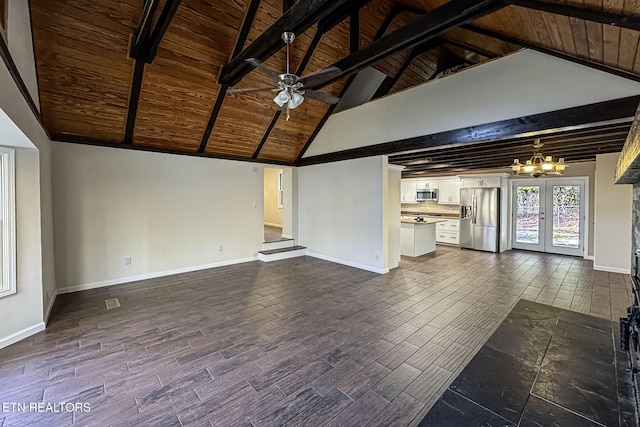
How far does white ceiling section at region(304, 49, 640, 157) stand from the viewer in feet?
10.2

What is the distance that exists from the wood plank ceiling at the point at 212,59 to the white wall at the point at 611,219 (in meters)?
0.71

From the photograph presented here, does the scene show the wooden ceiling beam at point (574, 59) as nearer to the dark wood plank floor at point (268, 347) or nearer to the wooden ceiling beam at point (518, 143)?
the wooden ceiling beam at point (518, 143)

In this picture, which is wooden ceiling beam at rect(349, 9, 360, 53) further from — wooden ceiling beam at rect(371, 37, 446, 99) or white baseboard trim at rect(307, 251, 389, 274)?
white baseboard trim at rect(307, 251, 389, 274)

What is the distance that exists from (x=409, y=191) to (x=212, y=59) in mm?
8010

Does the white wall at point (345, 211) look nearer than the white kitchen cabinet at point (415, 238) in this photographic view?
Yes

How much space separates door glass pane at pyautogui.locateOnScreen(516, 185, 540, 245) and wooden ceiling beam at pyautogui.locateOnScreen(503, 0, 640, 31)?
7.48m

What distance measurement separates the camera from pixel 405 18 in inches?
207

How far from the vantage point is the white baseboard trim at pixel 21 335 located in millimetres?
2786

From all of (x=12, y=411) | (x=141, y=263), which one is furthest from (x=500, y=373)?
(x=141, y=263)

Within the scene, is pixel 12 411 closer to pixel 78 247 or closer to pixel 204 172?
pixel 78 247

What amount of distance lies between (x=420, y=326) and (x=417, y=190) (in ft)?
23.4

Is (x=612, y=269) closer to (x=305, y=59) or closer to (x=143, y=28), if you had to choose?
(x=305, y=59)

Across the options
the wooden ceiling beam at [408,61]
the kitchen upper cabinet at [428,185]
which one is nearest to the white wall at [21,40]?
the wooden ceiling beam at [408,61]

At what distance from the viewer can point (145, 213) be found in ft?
17.1
